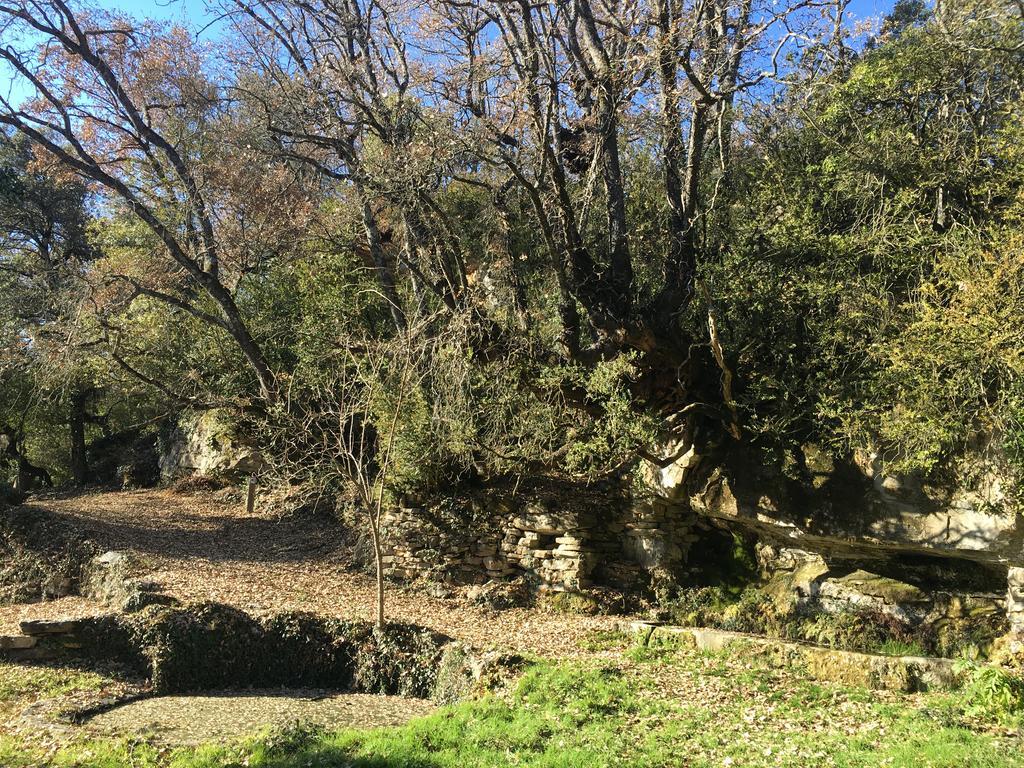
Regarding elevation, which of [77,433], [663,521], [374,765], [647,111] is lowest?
[374,765]

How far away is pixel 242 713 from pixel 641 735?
5.01 m

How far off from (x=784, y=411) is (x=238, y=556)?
10.6 m

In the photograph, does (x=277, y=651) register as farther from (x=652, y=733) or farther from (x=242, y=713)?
(x=652, y=733)

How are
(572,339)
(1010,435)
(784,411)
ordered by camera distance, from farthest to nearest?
(572,339)
(784,411)
(1010,435)

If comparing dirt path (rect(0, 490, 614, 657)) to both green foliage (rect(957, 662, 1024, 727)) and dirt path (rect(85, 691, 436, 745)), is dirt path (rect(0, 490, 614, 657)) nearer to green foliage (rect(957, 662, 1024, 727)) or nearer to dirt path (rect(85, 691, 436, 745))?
dirt path (rect(85, 691, 436, 745))

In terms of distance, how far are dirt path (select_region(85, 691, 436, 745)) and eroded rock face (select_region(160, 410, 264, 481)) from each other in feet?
30.6

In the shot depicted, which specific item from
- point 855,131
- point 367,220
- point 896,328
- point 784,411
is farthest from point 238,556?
point 855,131

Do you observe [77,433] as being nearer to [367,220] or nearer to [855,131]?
[367,220]

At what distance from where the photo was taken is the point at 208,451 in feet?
63.2

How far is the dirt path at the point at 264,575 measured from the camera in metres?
10.5

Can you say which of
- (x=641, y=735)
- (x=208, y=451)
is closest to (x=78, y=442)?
(x=208, y=451)

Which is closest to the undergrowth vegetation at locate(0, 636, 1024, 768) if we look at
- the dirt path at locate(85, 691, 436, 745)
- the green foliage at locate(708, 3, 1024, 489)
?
the dirt path at locate(85, 691, 436, 745)

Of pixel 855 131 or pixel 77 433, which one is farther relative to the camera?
pixel 77 433

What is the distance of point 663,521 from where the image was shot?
11.7 meters
